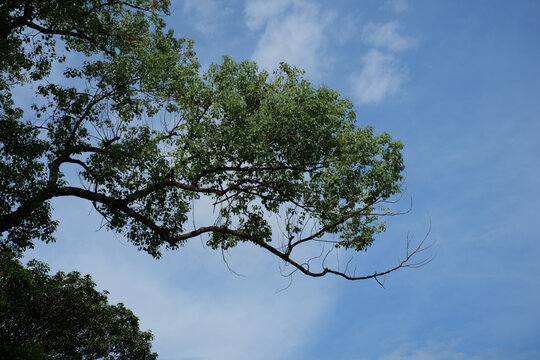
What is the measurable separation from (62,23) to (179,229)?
318 inches

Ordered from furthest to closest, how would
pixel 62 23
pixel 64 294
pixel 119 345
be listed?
pixel 119 345 < pixel 64 294 < pixel 62 23

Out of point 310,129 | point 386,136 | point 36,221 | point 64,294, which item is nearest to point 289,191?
point 310,129

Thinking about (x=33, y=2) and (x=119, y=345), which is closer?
(x=33, y=2)

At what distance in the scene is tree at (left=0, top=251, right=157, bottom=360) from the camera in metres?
18.0

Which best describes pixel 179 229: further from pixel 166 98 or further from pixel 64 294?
pixel 64 294

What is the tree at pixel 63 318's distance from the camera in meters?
18.0

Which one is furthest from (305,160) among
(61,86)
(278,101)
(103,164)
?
(61,86)

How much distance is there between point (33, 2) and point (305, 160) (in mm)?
9429

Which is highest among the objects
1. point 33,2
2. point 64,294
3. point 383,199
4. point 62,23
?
point 62,23

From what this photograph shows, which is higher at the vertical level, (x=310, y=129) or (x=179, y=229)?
(x=310, y=129)

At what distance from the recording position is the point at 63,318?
1964 cm

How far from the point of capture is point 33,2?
13523mm

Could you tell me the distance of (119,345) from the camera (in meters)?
21.6

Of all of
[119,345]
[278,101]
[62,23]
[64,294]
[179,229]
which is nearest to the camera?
[278,101]
